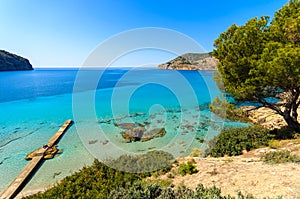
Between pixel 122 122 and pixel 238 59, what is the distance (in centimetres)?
1557

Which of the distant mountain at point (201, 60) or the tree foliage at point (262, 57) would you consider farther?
the distant mountain at point (201, 60)

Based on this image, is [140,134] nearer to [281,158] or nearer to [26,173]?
[26,173]

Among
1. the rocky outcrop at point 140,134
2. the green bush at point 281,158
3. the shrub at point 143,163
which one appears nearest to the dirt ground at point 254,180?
the green bush at point 281,158

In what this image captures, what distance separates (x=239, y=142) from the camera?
36.3 feet

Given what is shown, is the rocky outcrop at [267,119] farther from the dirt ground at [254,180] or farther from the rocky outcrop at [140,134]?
the dirt ground at [254,180]

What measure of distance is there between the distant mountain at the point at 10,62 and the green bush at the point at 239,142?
180 m

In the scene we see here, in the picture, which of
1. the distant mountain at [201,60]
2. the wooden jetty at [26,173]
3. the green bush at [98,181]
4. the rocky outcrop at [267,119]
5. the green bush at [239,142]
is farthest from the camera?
the rocky outcrop at [267,119]

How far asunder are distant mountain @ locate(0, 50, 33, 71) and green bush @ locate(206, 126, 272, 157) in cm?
17963

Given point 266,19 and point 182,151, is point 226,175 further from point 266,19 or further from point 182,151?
point 266,19

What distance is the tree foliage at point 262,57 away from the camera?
8219 mm

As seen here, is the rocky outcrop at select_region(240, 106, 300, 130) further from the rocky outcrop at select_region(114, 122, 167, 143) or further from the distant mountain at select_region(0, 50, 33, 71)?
the distant mountain at select_region(0, 50, 33, 71)

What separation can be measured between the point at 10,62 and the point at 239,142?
639 ft

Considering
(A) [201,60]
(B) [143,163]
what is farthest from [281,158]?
(A) [201,60]

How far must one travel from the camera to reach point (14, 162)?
41.0 ft
